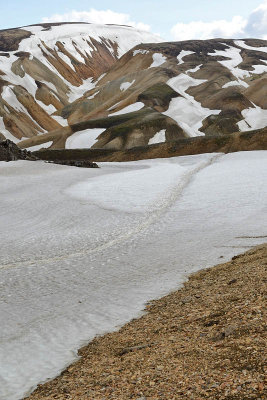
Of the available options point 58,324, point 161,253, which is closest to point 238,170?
point 161,253

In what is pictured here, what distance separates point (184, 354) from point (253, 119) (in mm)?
98976

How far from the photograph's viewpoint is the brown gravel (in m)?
5.58

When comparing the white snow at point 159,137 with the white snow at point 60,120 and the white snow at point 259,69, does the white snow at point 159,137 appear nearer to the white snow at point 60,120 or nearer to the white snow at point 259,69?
the white snow at point 60,120

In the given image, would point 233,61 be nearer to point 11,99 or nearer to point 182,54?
point 182,54

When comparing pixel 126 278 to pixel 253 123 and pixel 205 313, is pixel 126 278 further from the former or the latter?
pixel 253 123

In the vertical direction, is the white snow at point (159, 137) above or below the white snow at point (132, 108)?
below

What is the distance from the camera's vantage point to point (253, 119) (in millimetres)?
99938

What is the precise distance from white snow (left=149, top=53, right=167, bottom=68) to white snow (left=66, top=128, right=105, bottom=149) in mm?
78557

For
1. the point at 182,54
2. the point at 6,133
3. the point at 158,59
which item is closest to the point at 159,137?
the point at 6,133

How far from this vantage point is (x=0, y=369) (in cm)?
760

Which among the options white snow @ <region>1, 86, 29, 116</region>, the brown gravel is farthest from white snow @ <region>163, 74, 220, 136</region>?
the brown gravel

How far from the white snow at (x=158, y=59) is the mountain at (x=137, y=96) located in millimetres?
357

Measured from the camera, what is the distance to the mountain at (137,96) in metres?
84.6

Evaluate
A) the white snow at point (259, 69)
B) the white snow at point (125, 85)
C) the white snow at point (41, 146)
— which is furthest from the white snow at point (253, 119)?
the white snow at point (259, 69)
